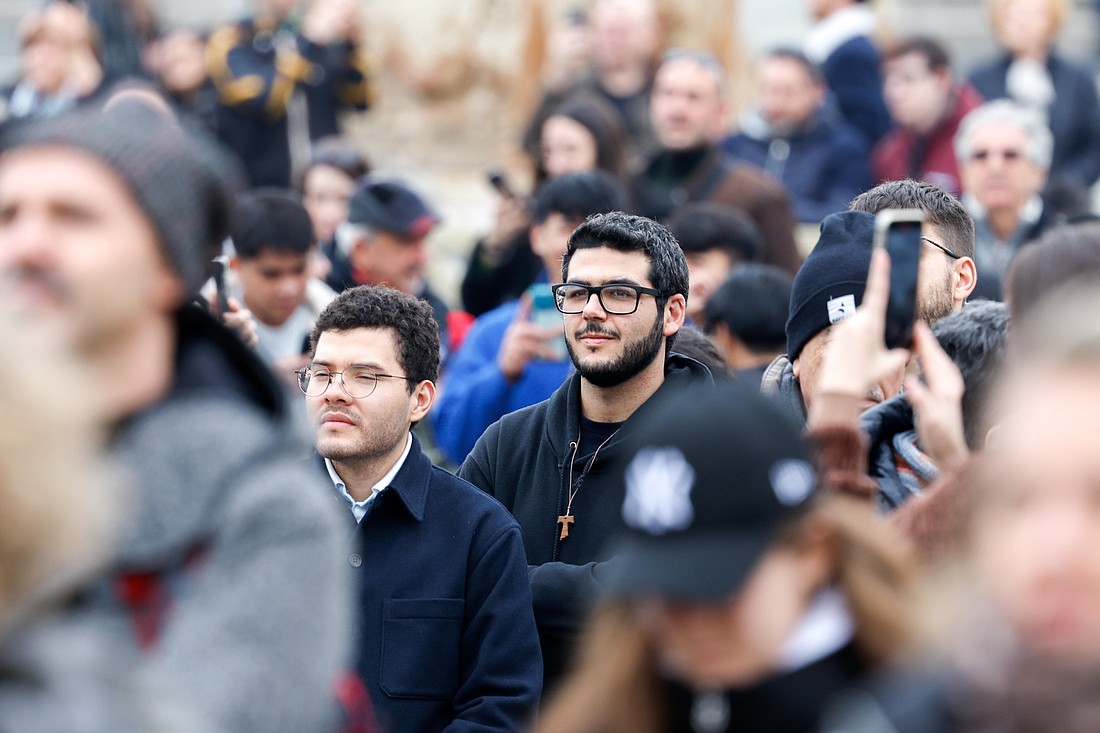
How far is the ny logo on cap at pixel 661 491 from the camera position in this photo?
2.15 metres

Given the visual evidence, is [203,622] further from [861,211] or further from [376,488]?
[861,211]

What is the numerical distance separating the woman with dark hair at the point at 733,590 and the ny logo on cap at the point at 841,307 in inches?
74.5

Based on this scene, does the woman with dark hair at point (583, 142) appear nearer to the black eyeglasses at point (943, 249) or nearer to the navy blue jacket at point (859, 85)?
the navy blue jacket at point (859, 85)

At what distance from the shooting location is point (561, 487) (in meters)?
4.42

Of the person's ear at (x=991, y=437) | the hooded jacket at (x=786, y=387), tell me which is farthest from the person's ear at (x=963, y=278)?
the person's ear at (x=991, y=437)

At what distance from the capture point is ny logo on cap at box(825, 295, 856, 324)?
4141 mm

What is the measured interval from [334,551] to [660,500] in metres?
0.45

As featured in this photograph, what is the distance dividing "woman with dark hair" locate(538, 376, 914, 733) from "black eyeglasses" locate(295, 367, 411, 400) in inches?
81.1

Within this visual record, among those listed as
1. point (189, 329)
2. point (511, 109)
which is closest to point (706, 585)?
point (189, 329)

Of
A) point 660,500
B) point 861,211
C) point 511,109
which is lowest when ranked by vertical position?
point 660,500

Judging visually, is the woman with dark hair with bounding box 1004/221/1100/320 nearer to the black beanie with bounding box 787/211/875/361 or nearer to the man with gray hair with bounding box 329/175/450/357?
the black beanie with bounding box 787/211/875/361

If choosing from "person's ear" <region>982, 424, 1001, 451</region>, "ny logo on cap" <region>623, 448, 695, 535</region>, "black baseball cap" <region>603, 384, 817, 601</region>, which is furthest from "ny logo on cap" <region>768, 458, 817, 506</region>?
"person's ear" <region>982, 424, 1001, 451</region>

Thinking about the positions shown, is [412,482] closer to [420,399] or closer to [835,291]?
[420,399]

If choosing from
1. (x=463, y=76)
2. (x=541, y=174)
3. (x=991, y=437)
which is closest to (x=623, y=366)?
(x=991, y=437)
